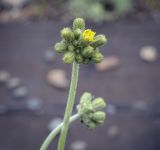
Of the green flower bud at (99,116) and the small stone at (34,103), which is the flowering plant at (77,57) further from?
the small stone at (34,103)

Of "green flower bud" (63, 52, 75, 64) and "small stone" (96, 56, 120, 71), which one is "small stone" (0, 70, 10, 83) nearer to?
"small stone" (96, 56, 120, 71)

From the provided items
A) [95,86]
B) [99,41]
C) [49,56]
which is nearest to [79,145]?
[95,86]

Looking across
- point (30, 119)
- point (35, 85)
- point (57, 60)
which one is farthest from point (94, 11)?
point (30, 119)

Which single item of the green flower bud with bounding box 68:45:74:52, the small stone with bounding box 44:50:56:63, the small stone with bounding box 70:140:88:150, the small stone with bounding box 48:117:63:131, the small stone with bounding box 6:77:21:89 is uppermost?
the small stone with bounding box 44:50:56:63

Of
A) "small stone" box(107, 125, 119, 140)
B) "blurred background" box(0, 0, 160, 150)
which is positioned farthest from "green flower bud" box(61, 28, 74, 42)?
"small stone" box(107, 125, 119, 140)

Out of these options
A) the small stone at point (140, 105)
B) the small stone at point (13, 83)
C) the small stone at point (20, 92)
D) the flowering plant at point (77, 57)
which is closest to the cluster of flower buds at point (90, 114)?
the flowering plant at point (77, 57)

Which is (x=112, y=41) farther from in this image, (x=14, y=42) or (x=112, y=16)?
(x=14, y=42)
